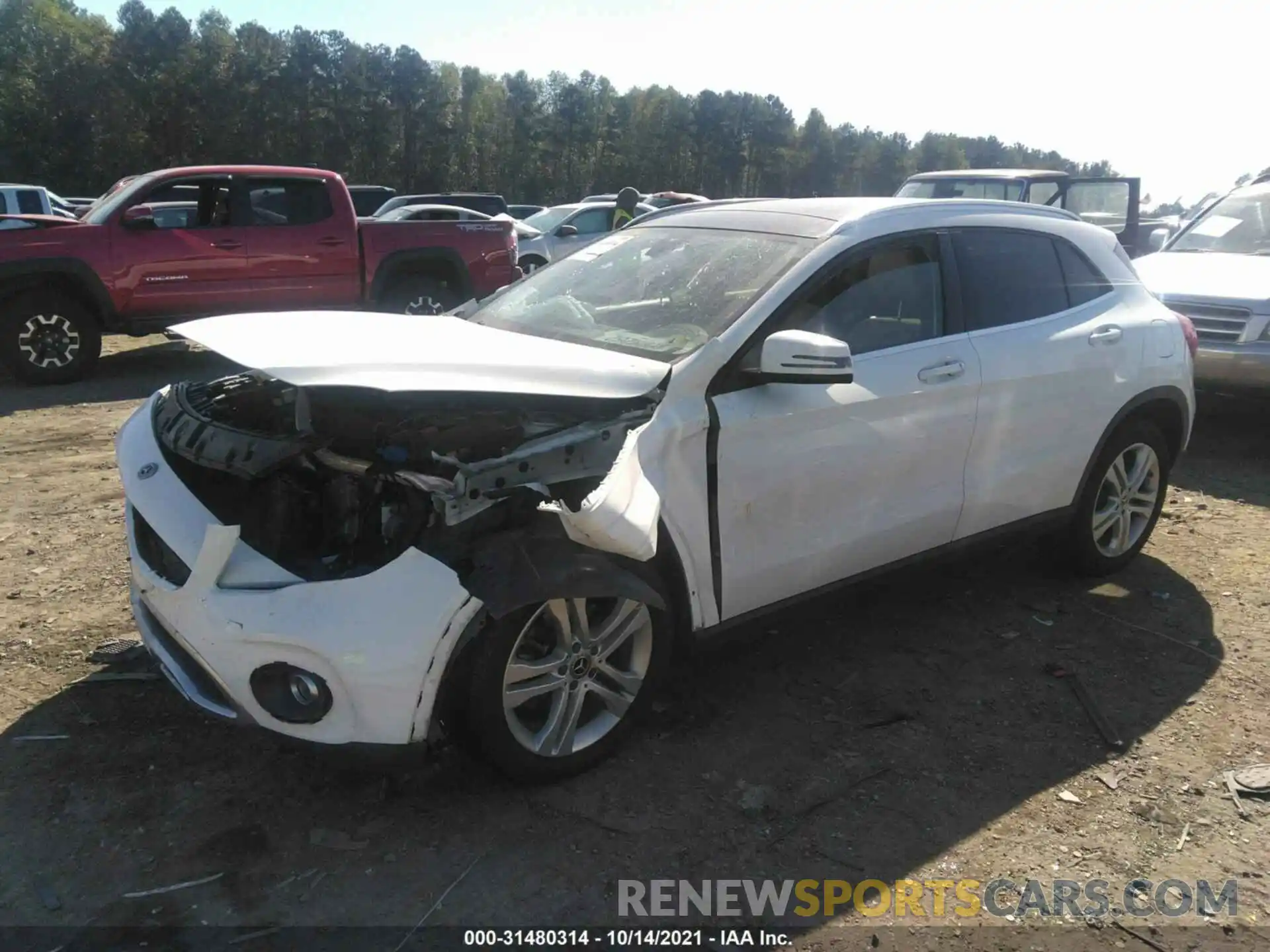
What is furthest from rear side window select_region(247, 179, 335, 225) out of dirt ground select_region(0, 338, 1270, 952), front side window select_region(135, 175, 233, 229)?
dirt ground select_region(0, 338, 1270, 952)

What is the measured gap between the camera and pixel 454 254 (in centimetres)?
1090

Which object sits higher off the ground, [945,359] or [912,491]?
[945,359]

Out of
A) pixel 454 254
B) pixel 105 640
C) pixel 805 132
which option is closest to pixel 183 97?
pixel 454 254

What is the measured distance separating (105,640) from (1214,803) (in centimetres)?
405

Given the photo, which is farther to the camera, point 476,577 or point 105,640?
point 105,640

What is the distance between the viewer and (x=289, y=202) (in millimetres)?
10281

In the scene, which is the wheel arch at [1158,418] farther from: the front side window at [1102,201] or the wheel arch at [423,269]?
the front side window at [1102,201]

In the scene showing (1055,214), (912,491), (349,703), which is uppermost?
(1055,214)

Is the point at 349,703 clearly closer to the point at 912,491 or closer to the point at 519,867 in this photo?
the point at 519,867

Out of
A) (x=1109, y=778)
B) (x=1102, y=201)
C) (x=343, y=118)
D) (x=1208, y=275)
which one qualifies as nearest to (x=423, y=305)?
(x=1208, y=275)

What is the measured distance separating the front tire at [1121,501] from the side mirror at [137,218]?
28.1 ft

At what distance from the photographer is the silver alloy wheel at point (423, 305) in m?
11.0

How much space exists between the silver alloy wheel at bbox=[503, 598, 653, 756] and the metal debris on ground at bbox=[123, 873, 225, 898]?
0.88 metres

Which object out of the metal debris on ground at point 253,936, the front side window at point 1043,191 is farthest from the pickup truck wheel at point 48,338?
the front side window at point 1043,191
